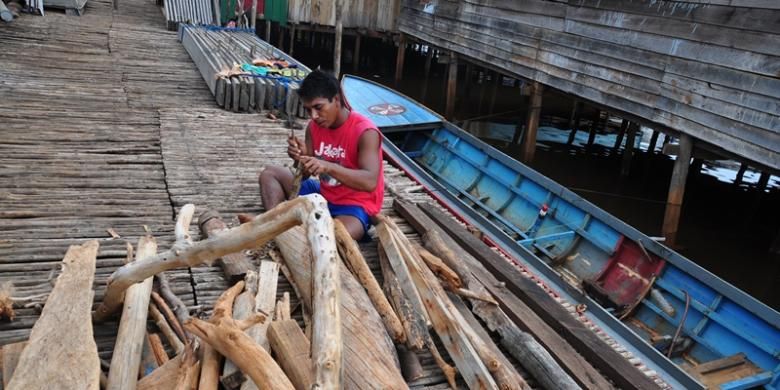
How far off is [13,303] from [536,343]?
3058 millimetres

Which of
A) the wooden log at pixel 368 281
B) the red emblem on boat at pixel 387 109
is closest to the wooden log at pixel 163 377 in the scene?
the wooden log at pixel 368 281

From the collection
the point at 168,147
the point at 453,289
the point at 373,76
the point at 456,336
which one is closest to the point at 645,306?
the point at 453,289

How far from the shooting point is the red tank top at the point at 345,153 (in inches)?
171

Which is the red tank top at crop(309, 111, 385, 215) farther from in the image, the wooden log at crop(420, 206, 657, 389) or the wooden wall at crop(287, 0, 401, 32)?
the wooden wall at crop(287, 0, 401, 32)

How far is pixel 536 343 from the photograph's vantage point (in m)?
3.42

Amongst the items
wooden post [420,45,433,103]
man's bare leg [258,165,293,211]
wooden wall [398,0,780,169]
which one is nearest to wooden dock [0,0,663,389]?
man's bare leg [258,165,293,211]

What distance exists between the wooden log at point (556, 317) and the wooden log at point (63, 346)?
8.60 feet

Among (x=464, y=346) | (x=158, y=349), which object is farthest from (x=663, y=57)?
→ (x=158, y=349)

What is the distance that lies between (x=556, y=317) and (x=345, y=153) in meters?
1.98

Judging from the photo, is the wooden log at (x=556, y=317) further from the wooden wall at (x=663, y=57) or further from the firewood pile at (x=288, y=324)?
the wooden wall at (x=663, y=57)

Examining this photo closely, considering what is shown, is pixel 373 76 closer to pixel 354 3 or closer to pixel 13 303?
pixel 354 3

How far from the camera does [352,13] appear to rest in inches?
829

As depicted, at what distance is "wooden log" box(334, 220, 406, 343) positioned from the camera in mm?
3258

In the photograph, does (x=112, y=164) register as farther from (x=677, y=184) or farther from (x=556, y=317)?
(x=677, y=184)
